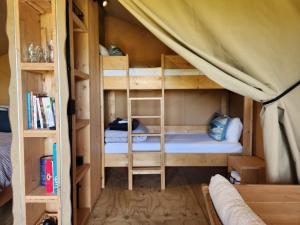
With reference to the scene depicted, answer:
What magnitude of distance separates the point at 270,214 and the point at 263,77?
2.62 feet

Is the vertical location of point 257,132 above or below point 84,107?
below

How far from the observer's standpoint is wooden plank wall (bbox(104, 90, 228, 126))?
4.55 meters

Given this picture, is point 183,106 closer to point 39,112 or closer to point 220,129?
point 220,129

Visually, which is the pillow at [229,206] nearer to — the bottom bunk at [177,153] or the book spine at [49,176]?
the book spine at [49,176]

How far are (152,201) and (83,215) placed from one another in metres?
0.86

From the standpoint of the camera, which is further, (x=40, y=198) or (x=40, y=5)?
(x=40, y=5)

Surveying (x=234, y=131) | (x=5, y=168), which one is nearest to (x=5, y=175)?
(x=5, y=168)

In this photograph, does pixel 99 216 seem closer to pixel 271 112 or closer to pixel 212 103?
pixel 271 112

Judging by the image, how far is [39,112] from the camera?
181 cm

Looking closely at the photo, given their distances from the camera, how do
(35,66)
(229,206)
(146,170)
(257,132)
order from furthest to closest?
(146,170) → (257,132) → (35,66) → (229,206)

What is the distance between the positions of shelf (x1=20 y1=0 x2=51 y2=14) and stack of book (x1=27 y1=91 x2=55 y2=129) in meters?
0.69

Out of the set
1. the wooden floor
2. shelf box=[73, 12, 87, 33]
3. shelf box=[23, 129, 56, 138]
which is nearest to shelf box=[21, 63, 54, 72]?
shelf box=[23, 129, 56, 138]

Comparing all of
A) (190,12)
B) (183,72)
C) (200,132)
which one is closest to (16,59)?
(190,12)

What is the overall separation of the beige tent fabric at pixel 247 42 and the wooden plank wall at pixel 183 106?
3.01 meters
